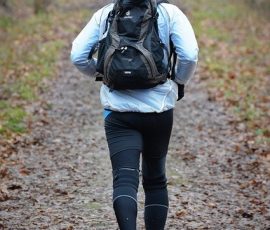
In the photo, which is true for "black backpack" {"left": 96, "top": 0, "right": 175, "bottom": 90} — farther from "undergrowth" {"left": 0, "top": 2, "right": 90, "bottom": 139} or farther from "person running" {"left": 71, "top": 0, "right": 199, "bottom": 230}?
"undergrowth" {"left": 0, "top": 2, "right": 90, "bottom": 139}

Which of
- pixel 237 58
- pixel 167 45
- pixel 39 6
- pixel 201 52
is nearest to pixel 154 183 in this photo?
pixel 167 45

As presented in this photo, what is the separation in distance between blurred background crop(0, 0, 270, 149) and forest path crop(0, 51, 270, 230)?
1.47 ft

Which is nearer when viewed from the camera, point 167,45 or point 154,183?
point 167,45

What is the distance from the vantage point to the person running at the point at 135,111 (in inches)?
170

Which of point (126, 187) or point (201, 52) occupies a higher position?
point (126, 187)

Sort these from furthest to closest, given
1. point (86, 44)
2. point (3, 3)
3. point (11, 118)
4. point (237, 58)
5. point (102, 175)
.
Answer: point (3, 3) < point (237, 58) < point (11, 118) < point (102, 175) < point (86, 44)

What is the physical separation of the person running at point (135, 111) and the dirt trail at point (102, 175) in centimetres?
192

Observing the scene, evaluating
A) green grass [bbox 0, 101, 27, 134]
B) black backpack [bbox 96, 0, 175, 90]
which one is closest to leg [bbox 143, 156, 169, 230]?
black backpack [bbox 96, 0, 175, 90]

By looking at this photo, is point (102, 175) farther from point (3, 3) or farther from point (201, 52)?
point (3, 3)

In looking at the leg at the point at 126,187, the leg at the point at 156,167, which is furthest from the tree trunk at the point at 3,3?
the leg at the point at 126,187

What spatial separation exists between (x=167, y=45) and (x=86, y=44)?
1.99ft

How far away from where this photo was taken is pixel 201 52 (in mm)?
18266

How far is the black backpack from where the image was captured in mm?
4258

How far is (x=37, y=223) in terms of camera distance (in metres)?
6.31
